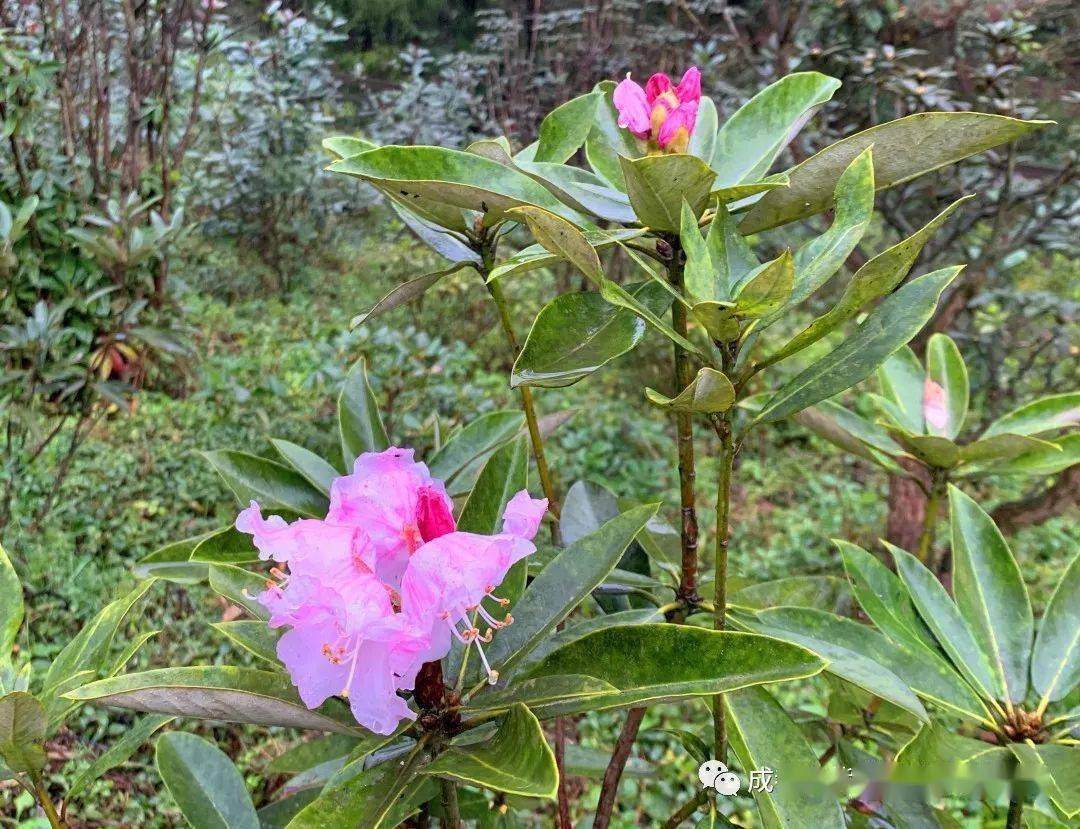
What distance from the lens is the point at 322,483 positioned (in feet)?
2.93

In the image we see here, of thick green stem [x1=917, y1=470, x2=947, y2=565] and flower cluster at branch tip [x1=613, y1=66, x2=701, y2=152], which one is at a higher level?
flower cluster at branch tip [x1=613, y1=66, x2=701, y2=152]

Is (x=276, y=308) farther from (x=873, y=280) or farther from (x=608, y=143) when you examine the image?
(x=873, y=280)

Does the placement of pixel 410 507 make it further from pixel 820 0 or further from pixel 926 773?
pixel 820 0

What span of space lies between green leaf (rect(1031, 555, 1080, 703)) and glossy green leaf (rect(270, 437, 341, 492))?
2.48 feet

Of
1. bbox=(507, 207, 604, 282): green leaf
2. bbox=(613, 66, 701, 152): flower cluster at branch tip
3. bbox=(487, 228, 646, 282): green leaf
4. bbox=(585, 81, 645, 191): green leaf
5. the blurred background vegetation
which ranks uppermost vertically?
bbox=(613, 66, 701, 152): flower cluster at branch tip

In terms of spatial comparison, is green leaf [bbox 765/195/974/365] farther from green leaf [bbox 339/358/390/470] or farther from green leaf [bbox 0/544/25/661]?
green leaf [bbox 0/544/25/661]

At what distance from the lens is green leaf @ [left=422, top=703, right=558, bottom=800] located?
44cm

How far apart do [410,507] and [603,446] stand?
2.35 meters

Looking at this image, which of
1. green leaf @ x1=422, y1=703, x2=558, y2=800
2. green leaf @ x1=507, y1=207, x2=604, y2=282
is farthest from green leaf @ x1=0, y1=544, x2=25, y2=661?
green leaf @ x1=507, y1=207, x2=604, y2=282

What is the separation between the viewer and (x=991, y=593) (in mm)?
823

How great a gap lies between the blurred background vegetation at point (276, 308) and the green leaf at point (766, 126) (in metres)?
0.97

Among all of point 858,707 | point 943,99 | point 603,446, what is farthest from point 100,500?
point 943,99

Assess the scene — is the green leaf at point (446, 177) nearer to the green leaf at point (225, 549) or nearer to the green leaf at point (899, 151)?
the green leaf at point (899, 151)

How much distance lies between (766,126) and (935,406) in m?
0.62
